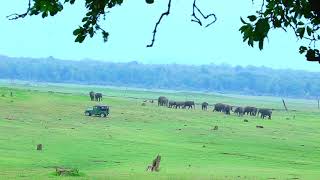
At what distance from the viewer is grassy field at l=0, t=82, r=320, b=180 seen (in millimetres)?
25766

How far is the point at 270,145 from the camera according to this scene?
40562 mm

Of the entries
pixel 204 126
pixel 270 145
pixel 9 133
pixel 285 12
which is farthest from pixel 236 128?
pixel 285 12

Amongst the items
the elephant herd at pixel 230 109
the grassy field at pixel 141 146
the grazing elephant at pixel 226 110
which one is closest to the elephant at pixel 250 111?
the elephant herd at pixel 230 109

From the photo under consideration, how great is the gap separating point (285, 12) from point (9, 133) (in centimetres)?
3215

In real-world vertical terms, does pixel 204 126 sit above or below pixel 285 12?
below

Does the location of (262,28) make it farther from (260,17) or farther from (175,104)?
(175,104)

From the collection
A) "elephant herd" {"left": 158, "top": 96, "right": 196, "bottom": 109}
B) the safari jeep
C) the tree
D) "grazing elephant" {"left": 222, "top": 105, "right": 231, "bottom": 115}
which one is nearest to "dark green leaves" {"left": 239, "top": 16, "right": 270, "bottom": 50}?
the tree

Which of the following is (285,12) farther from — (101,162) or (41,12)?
(101,162)

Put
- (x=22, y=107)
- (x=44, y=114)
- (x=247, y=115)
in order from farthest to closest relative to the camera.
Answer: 1. (x=247, y=115)
2. (x=22, y=107)
3. (x=44, y=114)

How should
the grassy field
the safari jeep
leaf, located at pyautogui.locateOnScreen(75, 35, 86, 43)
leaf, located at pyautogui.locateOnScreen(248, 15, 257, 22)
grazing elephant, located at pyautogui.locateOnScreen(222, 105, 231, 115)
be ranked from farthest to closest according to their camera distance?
1. grazing elephant, located at pyautogui.locateOnScreen(222, 105, 231, 115)
2. the safari jeep
3. the grassy field
4. leaf, located at pyautogui.locateOnScreen(75, 35, 86, 43)
5. leaf, located at pyautogui.locateOnScreen(248, 15, 257, 22)

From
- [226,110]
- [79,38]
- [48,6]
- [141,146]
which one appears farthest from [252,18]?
[226,110]

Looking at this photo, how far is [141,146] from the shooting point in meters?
35.4

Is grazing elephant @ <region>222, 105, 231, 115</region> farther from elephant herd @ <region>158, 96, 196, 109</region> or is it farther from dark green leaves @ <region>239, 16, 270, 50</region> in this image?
dark green leaves @ <region>239, 16, 270, 50</region>

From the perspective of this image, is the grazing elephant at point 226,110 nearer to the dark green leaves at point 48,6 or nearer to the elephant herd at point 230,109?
the elephant herd at point 230,109
